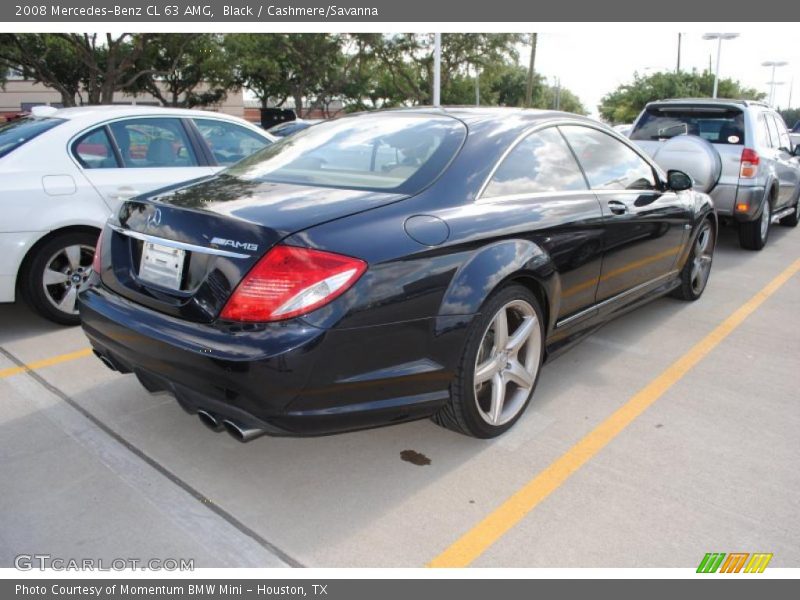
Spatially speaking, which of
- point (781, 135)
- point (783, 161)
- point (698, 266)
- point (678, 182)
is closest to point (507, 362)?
point (678, 182)

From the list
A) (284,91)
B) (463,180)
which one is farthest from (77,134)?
(284,91)

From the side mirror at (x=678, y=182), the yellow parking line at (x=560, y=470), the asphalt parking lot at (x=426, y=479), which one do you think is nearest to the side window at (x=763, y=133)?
the side mirror at (x=678, y=182)

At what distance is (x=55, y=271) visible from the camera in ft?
15.3

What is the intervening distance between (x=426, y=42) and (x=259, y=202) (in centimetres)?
3028

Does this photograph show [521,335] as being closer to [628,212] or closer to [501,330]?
[501,330]

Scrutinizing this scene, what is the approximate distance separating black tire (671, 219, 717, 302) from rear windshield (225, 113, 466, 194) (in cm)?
284

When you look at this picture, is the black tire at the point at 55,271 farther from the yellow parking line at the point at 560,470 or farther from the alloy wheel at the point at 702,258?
the alloy wheel at the point at 702,258

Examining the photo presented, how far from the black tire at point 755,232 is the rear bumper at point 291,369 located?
630 centimetres

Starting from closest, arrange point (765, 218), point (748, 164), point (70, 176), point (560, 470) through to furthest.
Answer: point (560, 470) → point (70, 176) → point (748, 164) → point (765, 218)

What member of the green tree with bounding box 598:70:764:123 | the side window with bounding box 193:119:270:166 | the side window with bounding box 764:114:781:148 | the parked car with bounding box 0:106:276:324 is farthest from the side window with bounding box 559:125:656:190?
the green tree with bounding box 598:70:764:123

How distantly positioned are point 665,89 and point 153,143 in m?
40.4

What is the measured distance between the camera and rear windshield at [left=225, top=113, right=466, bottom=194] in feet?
9.90
